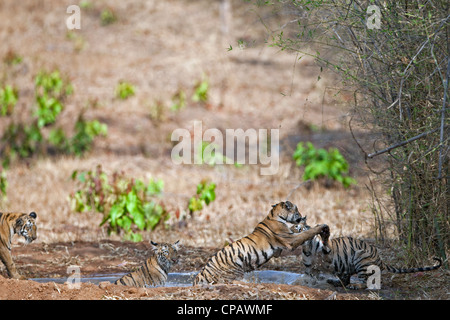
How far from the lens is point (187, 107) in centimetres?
1914

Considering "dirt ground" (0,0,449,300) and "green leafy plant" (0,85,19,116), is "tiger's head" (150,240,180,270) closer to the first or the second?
"dirt ground" (0,0,449,300)

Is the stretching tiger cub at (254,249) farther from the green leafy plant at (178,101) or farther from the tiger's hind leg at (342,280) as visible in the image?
the green leafy plant at (178,101)

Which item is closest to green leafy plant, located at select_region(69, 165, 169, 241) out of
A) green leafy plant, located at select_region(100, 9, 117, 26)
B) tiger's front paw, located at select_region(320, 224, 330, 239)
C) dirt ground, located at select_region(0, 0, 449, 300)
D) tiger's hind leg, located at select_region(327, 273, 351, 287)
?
dirt ground, located at select_region(0, 0, 449, 300)

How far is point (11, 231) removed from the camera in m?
6.26

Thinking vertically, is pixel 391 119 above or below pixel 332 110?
below

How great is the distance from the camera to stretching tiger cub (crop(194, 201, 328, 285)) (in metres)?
5.65

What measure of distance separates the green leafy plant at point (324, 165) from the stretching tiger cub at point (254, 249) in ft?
19.5

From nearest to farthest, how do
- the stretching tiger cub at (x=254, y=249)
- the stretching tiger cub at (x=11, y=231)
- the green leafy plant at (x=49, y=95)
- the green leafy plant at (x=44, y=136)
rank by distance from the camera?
the stretching tiger cub at (x=254, y=249)
the stretching tiger cub at (x=11, y=231)
the green leafy plant at (x=44, y=136)
the green leafy plant at (x=49, y=95)

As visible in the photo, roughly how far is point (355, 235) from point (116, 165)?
7121mm

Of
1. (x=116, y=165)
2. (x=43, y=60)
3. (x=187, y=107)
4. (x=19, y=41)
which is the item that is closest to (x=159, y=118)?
(x=187, y=107)

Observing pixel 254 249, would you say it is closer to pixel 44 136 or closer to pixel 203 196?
pixel 203 196

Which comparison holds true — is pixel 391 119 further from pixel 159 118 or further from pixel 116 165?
pixel 159 118

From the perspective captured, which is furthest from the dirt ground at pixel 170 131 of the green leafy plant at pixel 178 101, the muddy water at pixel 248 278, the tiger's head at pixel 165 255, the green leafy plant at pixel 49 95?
the tiger's head at pixel 165 255

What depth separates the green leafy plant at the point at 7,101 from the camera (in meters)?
17.3
